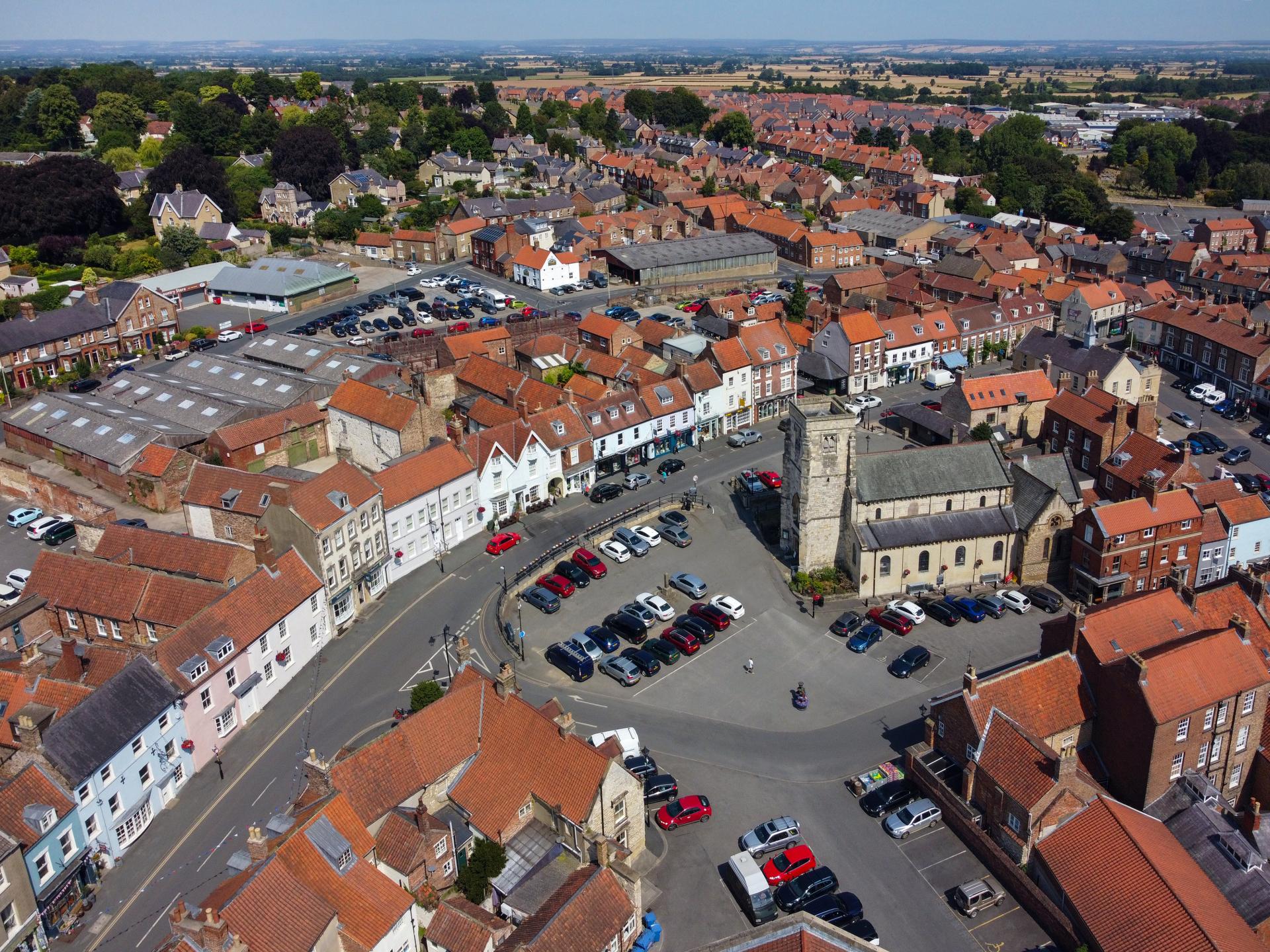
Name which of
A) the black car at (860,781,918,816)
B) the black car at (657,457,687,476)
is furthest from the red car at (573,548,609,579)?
the black car at (860,781,918,816)

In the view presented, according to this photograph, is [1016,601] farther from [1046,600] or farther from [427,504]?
[427,504]

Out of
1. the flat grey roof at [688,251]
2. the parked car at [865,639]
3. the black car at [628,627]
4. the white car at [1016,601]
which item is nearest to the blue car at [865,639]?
the parked car at [865,639]

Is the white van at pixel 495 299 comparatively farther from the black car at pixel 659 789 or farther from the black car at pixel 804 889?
the black car at pixel 804 889

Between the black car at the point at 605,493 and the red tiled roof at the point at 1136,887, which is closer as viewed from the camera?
the red tiled roof at the point at 1136,887

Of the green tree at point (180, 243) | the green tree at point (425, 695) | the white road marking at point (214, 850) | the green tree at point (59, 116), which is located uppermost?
the green tree at point (59, 116)

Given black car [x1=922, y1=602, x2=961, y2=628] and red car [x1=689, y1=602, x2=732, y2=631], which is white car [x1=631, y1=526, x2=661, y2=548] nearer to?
red car [x1=689, y1=602, x2=732, y2=631]

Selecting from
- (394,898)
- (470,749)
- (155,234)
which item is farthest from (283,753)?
(155,234)

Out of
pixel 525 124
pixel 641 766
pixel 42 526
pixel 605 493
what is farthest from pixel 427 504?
pixel 525 124

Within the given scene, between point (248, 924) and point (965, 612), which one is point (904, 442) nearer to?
point (965, 612)
